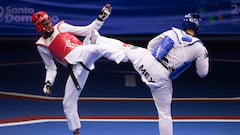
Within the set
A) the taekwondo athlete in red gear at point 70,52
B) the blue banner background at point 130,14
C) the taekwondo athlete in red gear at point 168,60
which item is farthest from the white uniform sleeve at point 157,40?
the blue banner background at point 130,14

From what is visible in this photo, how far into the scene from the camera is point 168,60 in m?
5.32

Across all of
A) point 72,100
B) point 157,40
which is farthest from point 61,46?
point 157,40

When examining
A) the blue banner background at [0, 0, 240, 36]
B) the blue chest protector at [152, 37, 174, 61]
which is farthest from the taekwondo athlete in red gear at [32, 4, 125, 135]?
the blue banner background at [0, 0, 240, 36]

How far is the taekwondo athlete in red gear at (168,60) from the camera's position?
5.25m

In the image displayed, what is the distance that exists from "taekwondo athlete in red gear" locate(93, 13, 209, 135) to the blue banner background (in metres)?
4.25

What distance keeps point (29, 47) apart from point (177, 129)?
195 inches

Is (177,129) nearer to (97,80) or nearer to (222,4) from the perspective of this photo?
(97,80)

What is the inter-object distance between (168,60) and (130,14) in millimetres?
4435

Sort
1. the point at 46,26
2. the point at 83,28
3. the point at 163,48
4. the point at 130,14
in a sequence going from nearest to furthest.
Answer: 1. the point at 163,48
2. the point at 46,26
3. the point at 83,28
4. the point at 130,14

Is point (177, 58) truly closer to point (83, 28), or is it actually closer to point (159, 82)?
point (159, 82)

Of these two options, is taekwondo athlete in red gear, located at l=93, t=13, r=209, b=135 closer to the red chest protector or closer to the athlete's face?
the red chest protector

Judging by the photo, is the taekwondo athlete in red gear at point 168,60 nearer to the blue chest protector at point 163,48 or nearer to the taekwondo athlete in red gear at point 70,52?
the blue chest protector at point 163,48

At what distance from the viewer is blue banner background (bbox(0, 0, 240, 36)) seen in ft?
31.3

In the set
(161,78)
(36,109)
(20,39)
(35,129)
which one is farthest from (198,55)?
(20,39)
